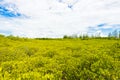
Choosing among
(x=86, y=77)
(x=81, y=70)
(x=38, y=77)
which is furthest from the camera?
(x=81, y=70)

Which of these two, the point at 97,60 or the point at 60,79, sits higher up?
the point at 97,60

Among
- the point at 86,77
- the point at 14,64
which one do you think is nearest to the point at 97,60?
the point at 86,77

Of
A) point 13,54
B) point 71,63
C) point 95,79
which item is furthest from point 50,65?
point 13,54

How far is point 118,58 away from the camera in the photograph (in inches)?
350

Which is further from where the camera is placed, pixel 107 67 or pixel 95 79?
pixel 107 67

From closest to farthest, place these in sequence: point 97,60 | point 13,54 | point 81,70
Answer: point 81,70 → point 97,60 → point 13,54

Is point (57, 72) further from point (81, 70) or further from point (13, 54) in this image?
point (13, 54)

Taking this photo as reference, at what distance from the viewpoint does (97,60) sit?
791 cm

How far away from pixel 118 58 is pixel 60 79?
3.27m

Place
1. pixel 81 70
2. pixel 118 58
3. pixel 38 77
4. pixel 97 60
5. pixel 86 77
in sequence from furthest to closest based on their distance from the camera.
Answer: pixel 118 58, pixel 97 60, pixel 81 70, pixel 86 77, pixel 38 77

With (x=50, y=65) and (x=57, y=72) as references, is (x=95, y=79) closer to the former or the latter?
(x=57, y=72)

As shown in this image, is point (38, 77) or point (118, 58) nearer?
point (38, 77)

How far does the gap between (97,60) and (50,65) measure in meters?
1.87

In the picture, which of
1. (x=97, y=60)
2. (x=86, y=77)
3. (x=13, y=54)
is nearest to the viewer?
(x=86, y=77)
